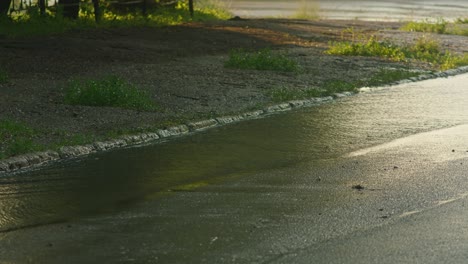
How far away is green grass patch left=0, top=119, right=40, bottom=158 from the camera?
1091 cm

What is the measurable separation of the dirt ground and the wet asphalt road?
1364 mm

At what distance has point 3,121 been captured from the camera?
12391 mm

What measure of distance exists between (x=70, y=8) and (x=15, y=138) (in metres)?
14.7

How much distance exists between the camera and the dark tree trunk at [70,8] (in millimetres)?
25562

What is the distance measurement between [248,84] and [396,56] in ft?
19.1

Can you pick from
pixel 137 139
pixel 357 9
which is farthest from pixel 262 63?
pixel 357 9

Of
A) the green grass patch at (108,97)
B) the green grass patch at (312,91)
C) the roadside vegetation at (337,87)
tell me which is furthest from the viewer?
the roadside vegetation at (337,87)

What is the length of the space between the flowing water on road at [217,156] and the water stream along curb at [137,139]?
20 centimetres

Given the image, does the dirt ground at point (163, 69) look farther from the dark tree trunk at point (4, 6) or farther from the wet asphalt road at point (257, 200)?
the dark tree trunk at point (4, 6)

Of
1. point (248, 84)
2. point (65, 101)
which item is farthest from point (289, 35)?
point (65, 101)

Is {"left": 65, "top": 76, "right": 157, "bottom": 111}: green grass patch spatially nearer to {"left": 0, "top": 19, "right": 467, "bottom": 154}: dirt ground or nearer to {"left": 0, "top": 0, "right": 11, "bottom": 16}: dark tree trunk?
{"left": 0, "top": 19, "right": 467, "bottom": 154}: dirt ground

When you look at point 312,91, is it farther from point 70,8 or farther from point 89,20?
point 70,8

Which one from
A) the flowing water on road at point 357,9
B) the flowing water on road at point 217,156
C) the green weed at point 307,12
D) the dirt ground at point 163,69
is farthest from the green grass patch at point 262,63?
the flowing water on road at point 357,9

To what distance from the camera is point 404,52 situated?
22.4 m
